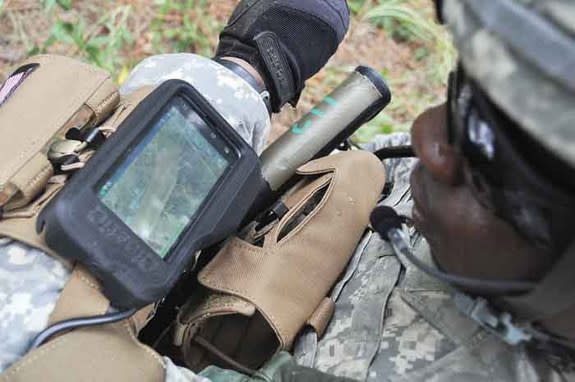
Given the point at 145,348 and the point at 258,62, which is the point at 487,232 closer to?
the point at 145,348

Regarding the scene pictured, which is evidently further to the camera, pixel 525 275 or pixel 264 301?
pixel 264 301

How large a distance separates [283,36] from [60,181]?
26.4 inches

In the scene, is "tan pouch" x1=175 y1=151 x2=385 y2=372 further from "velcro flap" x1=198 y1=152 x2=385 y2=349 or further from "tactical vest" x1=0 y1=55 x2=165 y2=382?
"tactical vest" x1=0 y1=55 x2=165 y2=382

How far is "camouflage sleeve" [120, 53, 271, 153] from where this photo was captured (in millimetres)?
1475

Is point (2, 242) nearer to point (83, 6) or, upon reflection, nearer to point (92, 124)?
point (92, 124)

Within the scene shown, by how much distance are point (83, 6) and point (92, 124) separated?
1.57 m

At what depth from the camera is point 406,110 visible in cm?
288

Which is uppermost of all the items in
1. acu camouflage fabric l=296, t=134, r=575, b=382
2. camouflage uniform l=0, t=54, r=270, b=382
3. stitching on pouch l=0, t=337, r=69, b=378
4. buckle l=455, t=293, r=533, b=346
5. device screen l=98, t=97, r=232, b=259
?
device screen l=98, t=97, r=232, b=259

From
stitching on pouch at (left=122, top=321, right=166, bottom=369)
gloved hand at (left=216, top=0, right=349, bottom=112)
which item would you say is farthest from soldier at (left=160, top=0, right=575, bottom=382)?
gloved hand at (left=216, top=0, right=349, bottom=112)

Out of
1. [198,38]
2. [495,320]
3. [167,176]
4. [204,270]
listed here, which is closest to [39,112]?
[167,176]

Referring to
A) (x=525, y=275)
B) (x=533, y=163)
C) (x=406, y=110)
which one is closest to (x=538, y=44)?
(x=533, y=163)

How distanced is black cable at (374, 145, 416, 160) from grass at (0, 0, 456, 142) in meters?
1.10

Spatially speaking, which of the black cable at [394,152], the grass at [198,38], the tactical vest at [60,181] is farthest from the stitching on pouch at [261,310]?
the grass at [198,38]

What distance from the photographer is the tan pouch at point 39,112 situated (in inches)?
46.1
